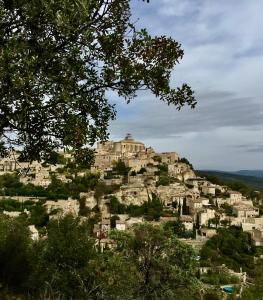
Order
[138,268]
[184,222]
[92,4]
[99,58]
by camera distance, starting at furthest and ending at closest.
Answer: [184,222], [138,268], [99,58], [92,4]

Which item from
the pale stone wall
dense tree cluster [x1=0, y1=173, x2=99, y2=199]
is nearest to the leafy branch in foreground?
the pale stone wall

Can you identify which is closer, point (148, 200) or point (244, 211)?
point (244, 211)

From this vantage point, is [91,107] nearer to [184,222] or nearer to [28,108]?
[28,108]

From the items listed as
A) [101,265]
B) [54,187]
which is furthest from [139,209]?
[101,265]

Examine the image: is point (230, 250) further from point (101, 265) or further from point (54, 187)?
point (101, 265)

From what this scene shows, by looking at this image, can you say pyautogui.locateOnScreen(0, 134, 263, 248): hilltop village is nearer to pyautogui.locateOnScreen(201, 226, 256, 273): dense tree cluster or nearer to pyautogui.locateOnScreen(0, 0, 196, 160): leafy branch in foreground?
pyautogui.locateOnScreen(201, 226, 256, 273): dense tree cluster

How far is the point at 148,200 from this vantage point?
65062 mm

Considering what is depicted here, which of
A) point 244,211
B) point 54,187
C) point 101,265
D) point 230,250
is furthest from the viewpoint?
point 54,187

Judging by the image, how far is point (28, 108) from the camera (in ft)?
19.4

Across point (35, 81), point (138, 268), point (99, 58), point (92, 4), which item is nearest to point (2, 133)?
point (35, 81)

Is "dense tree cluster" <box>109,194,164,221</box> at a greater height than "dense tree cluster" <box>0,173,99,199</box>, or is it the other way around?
"dense tree cluster" <box>0,173,99,199</box>

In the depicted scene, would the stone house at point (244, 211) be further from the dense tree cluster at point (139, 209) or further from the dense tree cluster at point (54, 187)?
the dense tree cluster at point (54, 187)

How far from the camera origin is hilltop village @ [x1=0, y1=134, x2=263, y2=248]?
57281 mm

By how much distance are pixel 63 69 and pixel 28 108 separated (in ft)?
2.60
